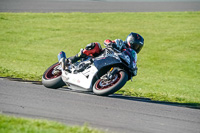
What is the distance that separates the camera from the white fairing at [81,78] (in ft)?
25.9

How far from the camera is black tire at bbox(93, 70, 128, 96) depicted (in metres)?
7.29

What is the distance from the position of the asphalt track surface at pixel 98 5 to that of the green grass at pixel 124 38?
139 centimetres

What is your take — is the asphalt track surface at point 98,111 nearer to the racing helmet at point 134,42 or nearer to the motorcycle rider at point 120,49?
the motorcycle rider at point 120,49

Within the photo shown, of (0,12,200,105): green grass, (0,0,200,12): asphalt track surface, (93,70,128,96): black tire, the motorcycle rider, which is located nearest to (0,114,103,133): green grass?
(93,70,128,96): black tire

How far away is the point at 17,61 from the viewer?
46.1 ft

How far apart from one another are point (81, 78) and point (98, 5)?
63.6ft

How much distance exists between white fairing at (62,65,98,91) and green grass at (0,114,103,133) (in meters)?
2.96

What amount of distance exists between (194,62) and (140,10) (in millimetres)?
10838

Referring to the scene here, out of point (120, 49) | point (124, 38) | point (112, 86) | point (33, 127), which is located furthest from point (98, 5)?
point (33, 127)

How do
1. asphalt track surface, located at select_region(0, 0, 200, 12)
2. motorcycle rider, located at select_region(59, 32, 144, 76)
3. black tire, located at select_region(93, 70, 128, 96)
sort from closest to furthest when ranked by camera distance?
black tire, located at select_region(93, 70, 128, 96) < motorcycle rider, located at select_region(59, 32, 144, 76) < asphalt track surface, located at select_region(0, 0, 200, 12)

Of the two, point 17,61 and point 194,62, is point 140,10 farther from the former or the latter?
point 17,61

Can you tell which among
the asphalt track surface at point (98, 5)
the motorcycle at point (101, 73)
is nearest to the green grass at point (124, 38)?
the asphalt track surface at point (98, 5)

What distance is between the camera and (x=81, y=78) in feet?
26.3

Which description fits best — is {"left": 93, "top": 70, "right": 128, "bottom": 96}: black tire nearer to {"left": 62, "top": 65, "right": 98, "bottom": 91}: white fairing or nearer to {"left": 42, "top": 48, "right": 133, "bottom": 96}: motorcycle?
{"left": 42, "top": 48, "right": 133, "bottom": 96}: motorcycle
